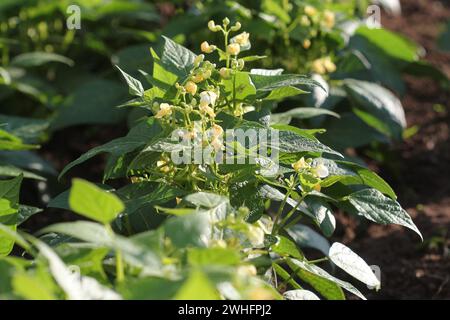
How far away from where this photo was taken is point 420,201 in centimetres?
301

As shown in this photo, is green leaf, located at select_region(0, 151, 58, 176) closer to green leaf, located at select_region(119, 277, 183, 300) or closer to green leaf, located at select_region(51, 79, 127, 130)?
green leaf, located at select_region(51, 79, 127, 130)

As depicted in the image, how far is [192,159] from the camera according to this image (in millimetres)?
1763

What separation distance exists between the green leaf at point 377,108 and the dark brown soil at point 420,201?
28 centimetres

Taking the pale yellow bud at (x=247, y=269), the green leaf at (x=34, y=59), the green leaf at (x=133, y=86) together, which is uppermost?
the green leaf at (x=133, y=86)

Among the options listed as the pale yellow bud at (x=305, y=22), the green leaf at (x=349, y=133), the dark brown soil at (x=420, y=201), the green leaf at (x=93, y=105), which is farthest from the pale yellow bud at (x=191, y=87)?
the green leaf at (x=93, y=105)

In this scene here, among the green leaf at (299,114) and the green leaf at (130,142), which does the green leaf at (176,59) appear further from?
the green leaf at (299,114)

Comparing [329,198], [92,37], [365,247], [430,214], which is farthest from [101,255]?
[92,37]

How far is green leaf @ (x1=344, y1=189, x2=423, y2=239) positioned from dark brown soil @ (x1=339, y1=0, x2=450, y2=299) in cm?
54

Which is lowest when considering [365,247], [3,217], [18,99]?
[365,247]

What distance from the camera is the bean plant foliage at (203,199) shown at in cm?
139

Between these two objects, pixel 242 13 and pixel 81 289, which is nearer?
pixel 81 289

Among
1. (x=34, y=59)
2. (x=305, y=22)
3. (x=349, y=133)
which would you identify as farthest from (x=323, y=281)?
(x=34, y=59)
